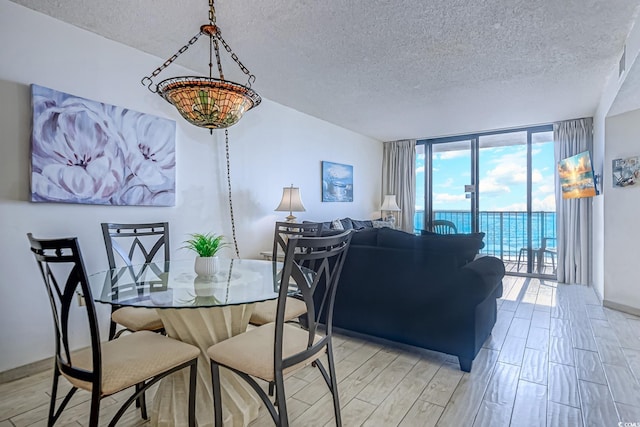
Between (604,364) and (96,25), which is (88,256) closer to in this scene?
(96,25)

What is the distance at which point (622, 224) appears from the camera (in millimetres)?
3730

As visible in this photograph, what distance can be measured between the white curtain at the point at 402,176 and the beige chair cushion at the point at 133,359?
551 cm

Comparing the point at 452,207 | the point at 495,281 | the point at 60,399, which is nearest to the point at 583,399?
the point at 495,281

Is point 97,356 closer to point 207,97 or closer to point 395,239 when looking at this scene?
point 207,97

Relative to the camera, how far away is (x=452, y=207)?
637cm

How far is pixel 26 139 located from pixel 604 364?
4283 mm

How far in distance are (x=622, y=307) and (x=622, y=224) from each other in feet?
2.90

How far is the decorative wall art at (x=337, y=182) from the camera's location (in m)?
5.28

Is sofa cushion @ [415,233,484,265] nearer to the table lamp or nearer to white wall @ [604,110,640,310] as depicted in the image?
the table lamp

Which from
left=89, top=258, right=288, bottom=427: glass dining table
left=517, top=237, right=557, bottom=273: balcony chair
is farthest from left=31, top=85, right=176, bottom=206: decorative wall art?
left=517, top=237, right=557, bottom=273: balcony chair

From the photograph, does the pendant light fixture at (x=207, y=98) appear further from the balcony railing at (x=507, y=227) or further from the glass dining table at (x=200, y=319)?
the balcony railing at (x=507, y=227)

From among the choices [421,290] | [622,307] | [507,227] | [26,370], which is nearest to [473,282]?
[421,290]

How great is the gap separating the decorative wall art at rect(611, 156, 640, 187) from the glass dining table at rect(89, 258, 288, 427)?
3.92 m

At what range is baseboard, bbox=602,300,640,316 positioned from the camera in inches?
139
